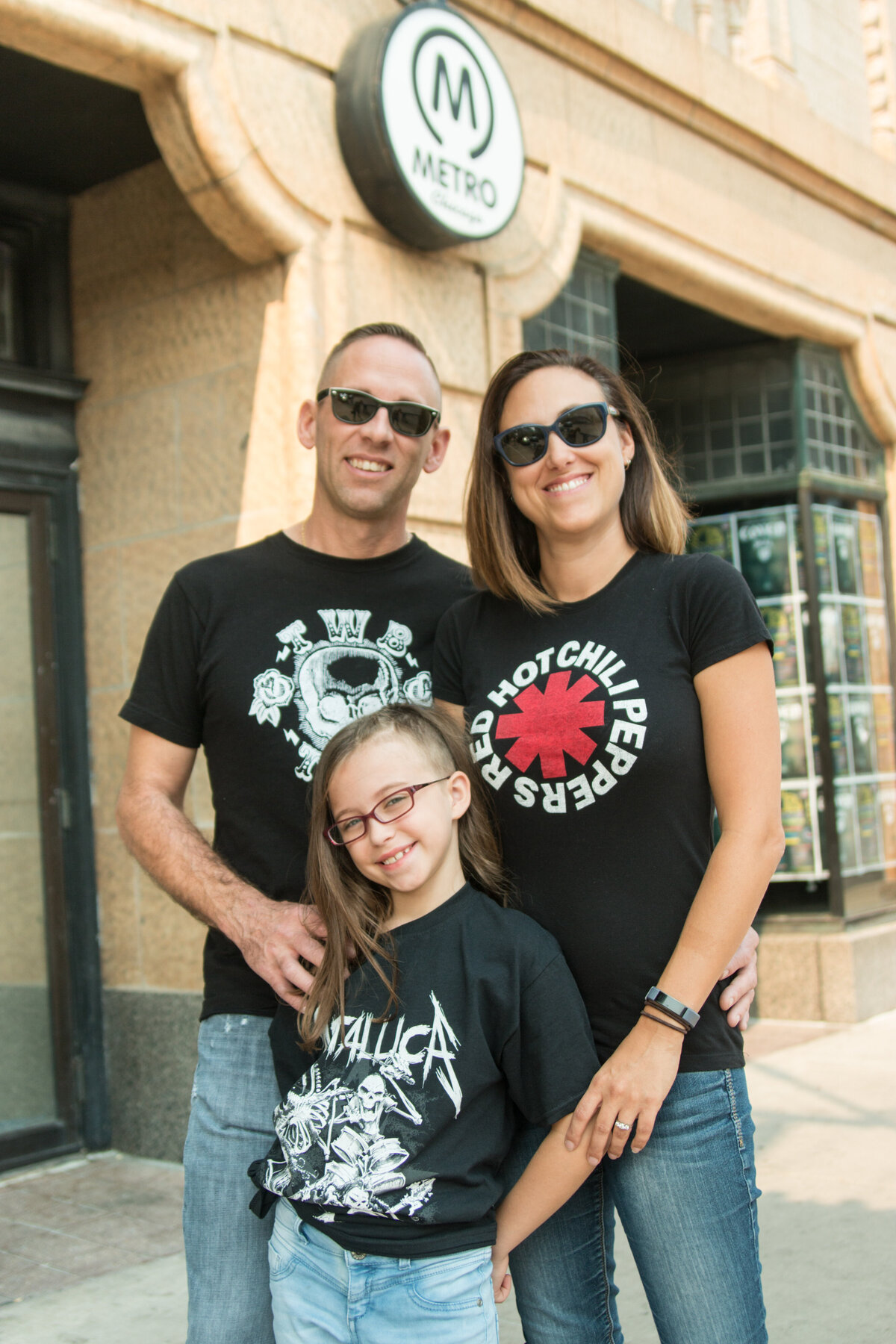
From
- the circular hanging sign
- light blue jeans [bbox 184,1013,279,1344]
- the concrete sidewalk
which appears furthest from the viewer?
the circular hanging sign

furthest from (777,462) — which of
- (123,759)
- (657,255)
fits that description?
(123,759)

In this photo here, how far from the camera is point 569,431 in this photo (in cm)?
208

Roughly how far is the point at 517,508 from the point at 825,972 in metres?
5.32

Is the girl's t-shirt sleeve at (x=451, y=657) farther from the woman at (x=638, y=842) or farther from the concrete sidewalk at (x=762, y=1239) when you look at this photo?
the concrete sidewalk at (x=762, y=1239)

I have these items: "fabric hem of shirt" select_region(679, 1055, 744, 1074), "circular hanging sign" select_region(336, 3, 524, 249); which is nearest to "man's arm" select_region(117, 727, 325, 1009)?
"fabric hem of shirt" select_region(679, 1055, 744, 1074)

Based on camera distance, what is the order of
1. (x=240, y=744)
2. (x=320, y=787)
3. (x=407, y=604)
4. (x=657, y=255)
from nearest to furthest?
(x=320, y=787) < (x=240, y=744) < (x=407, y=604) < (x=657, y=255)

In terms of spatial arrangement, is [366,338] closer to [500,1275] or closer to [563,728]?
[563,728]

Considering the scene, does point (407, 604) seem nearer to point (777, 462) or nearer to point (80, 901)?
point (80, 901)

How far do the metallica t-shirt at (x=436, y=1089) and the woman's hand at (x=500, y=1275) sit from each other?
6 cm

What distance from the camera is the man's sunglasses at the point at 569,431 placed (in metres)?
2.08

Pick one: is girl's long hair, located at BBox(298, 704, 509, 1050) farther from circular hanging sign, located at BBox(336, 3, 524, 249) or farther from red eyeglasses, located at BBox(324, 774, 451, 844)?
circular hanging sign, located at BBox(336, 3, 524, 249)

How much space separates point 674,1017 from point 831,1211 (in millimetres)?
2670

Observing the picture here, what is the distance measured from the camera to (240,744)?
89.7 inches

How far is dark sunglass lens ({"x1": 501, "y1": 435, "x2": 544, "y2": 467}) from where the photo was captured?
2.09 meters
